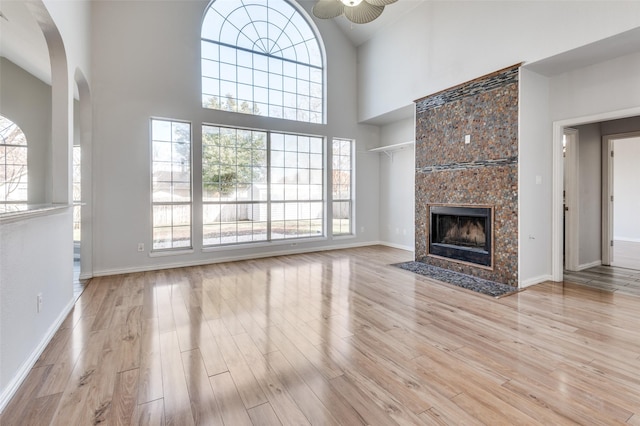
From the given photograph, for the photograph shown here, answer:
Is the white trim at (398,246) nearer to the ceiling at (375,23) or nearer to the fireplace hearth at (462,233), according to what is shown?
the fireplace hearth at (462,233)

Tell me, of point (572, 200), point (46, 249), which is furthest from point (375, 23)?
point (46, 249)

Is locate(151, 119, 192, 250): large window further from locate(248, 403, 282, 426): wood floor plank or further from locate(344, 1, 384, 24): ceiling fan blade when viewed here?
locate(248, 403, 282, 426): wood floor plank

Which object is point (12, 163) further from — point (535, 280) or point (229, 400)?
point (535, 280)

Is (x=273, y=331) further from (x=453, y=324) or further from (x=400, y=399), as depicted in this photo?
(x=453, y=324)

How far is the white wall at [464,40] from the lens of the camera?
316 centimetres

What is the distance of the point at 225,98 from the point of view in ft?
17.8

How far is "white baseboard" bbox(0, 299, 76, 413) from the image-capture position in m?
1.67

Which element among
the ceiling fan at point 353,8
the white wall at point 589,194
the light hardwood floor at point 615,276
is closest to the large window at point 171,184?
the ceiling fan at point 353,8

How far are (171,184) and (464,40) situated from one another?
16.6 feet

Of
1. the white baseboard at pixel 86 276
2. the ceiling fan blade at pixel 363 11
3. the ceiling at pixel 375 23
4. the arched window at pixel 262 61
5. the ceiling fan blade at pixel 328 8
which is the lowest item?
the white baseboard at pixel 86 276

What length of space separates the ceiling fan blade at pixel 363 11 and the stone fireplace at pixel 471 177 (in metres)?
1.94

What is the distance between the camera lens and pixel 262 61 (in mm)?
5797

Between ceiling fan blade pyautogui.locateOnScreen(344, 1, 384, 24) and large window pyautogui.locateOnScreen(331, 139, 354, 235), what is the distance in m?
3.39

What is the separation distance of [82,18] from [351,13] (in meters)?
3.44
